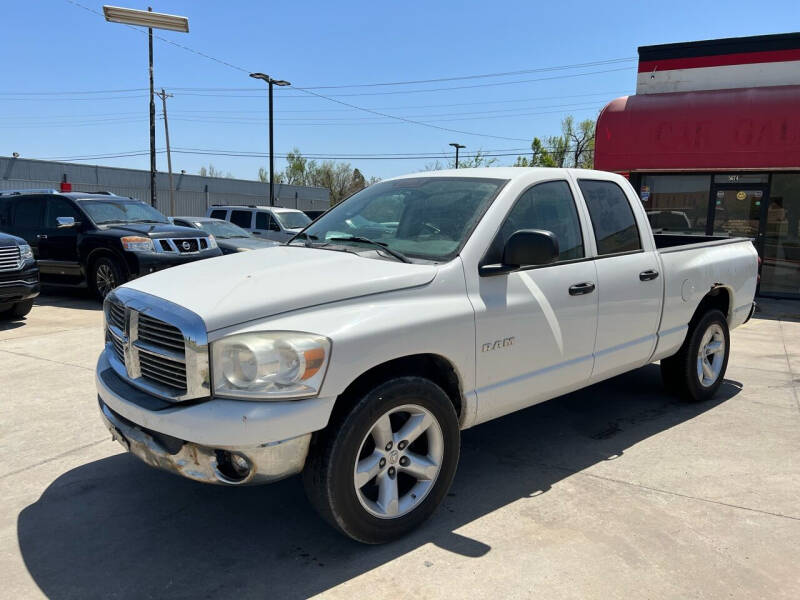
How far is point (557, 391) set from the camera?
392cm

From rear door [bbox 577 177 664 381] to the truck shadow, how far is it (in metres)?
0.68

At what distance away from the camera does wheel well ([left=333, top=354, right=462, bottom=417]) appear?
2881 mm

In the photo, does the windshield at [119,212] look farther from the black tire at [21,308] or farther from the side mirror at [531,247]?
the side mirror at [531,247]

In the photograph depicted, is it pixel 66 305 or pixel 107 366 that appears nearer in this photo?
pixel 107 366

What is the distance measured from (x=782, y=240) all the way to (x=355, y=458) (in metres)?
13.1

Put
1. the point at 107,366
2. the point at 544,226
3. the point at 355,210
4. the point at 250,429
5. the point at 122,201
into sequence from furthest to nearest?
the point at 122,201 < the point at 355,210 < the point at 544,226 < the point at 107,366 < the point at 250,429

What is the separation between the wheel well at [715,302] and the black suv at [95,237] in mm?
7961

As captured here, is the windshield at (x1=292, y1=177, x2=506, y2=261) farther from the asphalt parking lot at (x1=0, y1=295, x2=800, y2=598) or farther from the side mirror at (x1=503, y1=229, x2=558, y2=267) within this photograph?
the asphalt parking lot at (x1=0, y1=295, x2=800, y2=598)

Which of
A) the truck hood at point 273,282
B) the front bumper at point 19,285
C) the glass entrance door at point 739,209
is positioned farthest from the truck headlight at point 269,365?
the glass entrance door at point 739,209

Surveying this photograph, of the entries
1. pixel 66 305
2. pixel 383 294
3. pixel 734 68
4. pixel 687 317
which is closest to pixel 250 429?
pixel 383 294

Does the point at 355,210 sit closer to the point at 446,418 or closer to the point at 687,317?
the point at 446,418

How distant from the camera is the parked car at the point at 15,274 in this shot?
333 inches

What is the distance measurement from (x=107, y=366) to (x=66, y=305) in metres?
8.49

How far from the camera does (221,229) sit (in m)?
14.4
